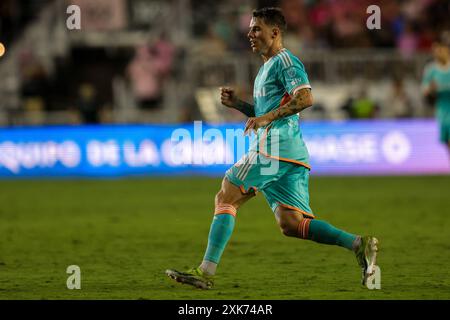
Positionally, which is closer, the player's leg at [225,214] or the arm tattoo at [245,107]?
A: the player's leg at [225,214]

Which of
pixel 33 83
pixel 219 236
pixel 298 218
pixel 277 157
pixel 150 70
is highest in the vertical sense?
pixel 150 70

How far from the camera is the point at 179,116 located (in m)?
22.5

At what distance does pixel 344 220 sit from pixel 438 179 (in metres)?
7.19

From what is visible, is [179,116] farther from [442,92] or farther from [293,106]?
[293,106]

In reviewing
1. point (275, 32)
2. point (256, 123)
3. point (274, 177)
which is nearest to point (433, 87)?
point (275, 32)

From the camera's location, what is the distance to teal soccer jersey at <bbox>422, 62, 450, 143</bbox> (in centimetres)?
1694

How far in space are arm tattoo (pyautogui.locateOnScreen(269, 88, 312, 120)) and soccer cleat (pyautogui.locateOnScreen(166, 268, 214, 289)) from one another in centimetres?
132

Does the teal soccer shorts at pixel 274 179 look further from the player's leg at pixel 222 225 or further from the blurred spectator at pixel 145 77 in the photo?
the blurred spectator at pixel 145 77

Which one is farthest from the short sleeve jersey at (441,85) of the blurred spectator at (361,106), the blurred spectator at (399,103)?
the blurred spectator at (399,103)

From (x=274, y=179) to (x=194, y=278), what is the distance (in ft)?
3.16

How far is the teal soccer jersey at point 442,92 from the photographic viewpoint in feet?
55.6

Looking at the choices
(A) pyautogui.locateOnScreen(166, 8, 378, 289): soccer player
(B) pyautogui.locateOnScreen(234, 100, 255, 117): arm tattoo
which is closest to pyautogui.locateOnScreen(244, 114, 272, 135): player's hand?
(A) pyautogui.locateOnScreen(166, 8, 378, 289): soccer player
